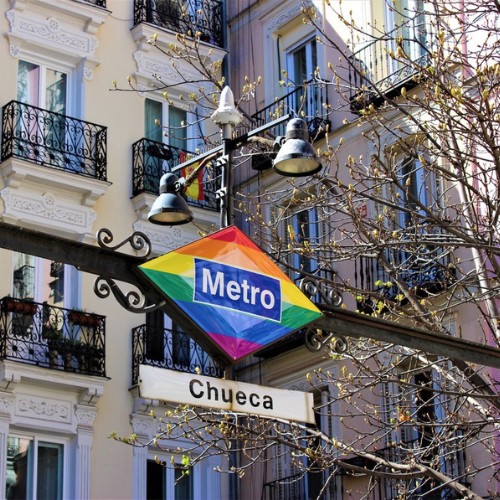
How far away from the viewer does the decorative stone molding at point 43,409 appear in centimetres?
1973

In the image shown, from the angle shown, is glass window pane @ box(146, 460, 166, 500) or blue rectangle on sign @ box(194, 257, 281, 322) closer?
blue rectangle on sign @ box(194, 257, 281, 322)

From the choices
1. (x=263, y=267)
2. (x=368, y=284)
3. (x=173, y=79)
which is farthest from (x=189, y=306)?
(x=173, y=79)

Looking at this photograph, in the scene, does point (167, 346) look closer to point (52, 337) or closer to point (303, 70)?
point (52, 337)

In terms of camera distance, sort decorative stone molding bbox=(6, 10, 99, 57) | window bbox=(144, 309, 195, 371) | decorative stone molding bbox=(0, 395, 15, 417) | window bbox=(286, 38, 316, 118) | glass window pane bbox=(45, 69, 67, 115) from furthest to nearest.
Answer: window bbox=(286, 38, 316, 118) < glass window pane bbox=(45, 69, 67, 115) < decorative stone molding bbox=(6, 10, 99, 57) < window bbox=(144, 309, 195, 371) < decorative stone molding bbox=(0, 395, 15, 417)

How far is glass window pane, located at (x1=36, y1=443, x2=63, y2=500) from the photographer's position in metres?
20.1

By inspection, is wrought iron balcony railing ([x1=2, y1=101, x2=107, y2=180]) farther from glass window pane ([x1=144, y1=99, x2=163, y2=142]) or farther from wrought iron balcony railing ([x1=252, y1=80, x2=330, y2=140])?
wrought iron balcony railing ([x1=252, y1=80, x2=330, y2=140])

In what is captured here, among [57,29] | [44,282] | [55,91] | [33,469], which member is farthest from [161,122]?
[33,469]

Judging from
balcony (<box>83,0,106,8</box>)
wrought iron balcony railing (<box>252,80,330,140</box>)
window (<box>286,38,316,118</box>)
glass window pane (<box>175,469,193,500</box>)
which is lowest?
glass window pane (<box>175,469,193,500</box>)

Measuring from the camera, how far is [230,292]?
28.6ft

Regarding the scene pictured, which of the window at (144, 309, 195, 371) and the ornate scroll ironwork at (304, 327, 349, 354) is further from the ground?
the window at (144, 309, 195, 371)

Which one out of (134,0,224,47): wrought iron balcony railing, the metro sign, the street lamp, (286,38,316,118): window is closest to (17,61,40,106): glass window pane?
(134,0,224,47): wrought iron balcony railing

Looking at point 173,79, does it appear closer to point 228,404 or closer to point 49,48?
point 49,48

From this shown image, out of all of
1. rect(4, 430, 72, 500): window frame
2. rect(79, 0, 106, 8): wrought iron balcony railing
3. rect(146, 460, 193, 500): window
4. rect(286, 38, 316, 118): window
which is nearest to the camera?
rect(4, 430, 72, 500): window frame

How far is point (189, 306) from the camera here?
28.2 ft
